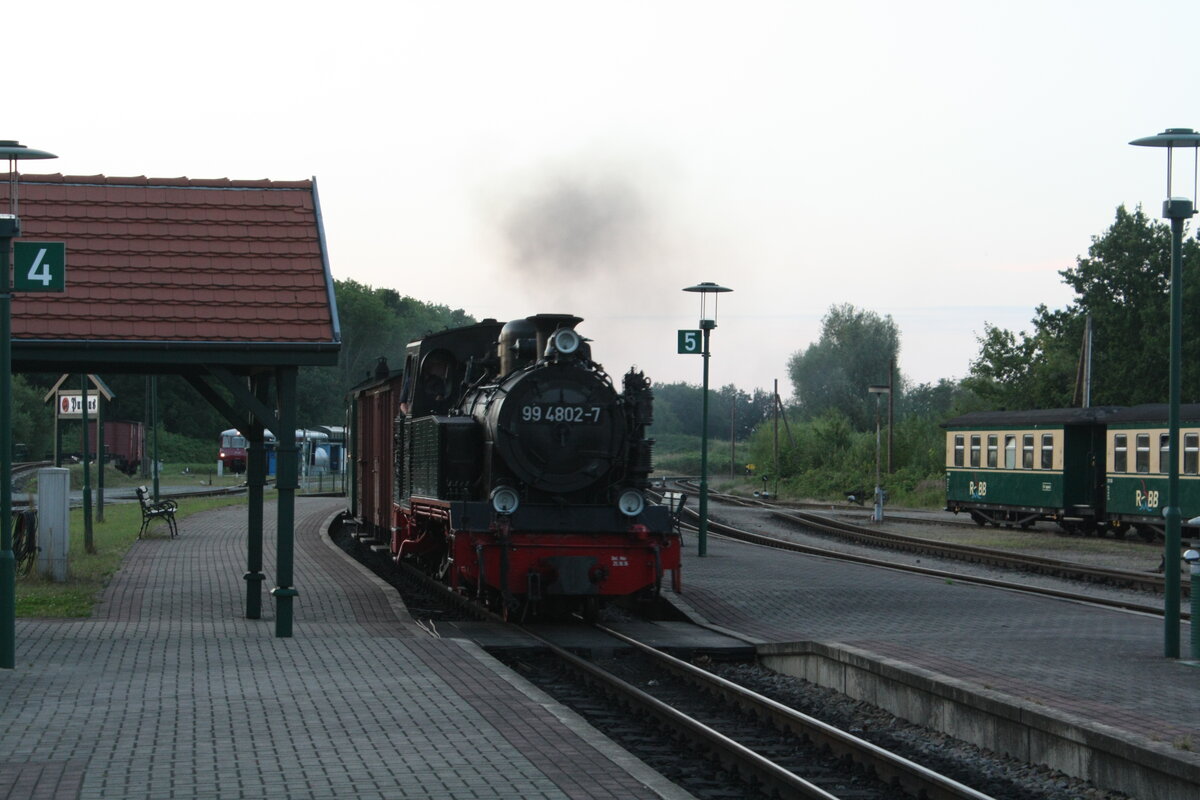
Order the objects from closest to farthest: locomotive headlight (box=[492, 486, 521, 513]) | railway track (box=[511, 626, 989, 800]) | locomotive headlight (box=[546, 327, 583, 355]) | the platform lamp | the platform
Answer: railway track (box=[511, 626, 989, 800])
the platform lamp
the platform
locomotive headlight (box=[492, 486, 521, 513])
locomotive headlight (box=[546, 327, 583, 355])

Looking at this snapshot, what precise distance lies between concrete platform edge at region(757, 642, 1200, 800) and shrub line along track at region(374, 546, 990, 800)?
2.71 feet

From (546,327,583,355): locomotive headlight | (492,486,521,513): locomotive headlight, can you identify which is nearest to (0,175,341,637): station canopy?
(492,486,521,513): locomotive headlight

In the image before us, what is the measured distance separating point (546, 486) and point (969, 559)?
12397 mm

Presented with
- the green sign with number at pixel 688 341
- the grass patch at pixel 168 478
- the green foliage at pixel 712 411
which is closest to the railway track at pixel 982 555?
the green sign with number at pixel 688 341

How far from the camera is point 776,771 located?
7598 millimetres

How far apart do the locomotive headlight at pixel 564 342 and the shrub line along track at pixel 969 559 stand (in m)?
7.47

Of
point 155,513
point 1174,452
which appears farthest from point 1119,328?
point 1174,452

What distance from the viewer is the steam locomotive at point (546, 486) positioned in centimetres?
1355

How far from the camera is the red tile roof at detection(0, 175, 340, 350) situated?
12164 millimetres

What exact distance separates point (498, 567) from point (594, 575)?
98 centimetres

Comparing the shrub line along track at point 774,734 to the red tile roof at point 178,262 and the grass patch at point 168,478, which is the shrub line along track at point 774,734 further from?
the grass patch at point 168,478

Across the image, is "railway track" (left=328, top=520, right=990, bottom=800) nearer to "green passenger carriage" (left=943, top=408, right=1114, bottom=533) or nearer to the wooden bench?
the wooden bench

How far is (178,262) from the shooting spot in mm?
12891

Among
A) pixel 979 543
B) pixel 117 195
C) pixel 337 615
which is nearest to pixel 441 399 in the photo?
pixel 337 615
